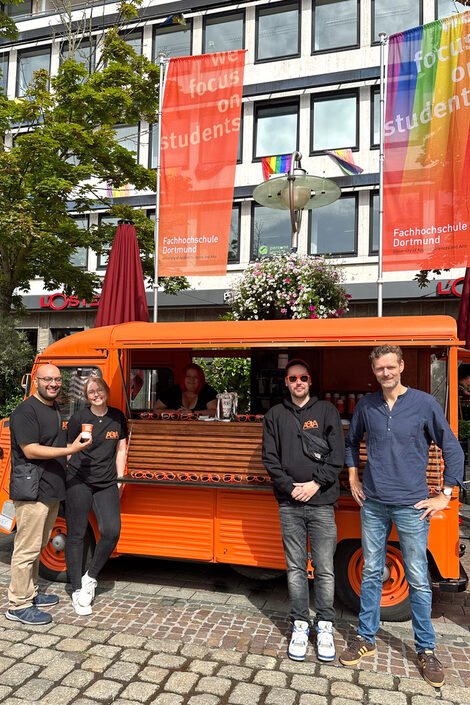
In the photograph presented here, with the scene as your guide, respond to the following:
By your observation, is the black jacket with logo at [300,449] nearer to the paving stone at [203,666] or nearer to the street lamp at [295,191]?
the paving stone at [203,666]

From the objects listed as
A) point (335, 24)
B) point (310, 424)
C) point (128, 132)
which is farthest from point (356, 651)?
point (128, 132)

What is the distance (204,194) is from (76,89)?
4549mm

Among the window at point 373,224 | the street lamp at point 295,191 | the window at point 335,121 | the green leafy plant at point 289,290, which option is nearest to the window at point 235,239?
the window at point 335,121

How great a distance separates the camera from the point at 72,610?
163 inches

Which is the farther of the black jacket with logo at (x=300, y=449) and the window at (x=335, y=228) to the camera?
the window at (x=335, y=228)

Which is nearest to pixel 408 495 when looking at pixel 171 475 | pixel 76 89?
pixel 171 475

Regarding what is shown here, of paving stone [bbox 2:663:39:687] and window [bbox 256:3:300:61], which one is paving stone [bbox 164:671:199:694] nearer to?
paving stone [bbox 2:663:39:687]

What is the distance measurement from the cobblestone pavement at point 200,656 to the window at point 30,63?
63.6 ft

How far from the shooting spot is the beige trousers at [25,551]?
3.97 metres

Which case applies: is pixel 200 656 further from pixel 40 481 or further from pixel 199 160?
pixel 199 160

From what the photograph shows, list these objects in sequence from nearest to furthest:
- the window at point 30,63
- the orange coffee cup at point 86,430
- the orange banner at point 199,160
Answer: the orange coffee cup at point 86,430 → the orange banner at point 199,160 → the window at point 30,63

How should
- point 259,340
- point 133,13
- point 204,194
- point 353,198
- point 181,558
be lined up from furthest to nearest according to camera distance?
point 353,198 → point 133,13 → point 204,194 → point 181,558 → point 259,340

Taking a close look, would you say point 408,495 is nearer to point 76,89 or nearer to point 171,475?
point 171,475

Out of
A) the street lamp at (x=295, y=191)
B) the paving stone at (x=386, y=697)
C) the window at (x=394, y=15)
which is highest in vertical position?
the window at (x=394, y=15)
